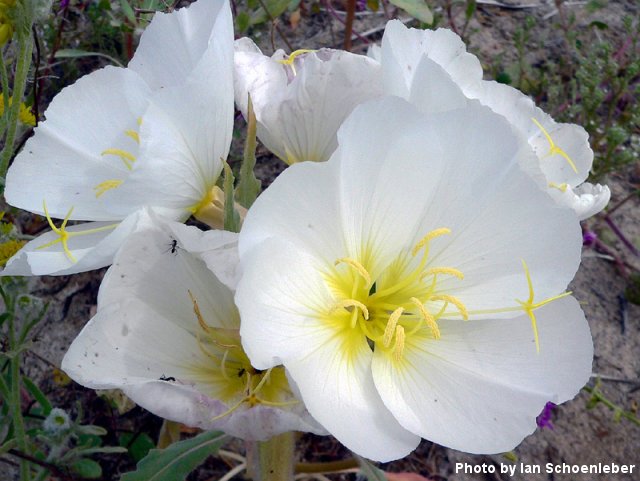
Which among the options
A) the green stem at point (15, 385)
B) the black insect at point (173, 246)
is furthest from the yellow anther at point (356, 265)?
the green stem at point (15, 385)

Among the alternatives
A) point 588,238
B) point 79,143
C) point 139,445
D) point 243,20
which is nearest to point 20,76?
point 79,143

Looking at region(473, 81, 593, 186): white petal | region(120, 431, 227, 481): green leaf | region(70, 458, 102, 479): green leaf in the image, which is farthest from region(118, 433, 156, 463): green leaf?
region(473, 81, 593, 186): white petal

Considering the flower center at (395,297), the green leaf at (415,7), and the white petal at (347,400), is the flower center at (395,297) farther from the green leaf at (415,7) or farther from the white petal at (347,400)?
the green leaf at (415,7)

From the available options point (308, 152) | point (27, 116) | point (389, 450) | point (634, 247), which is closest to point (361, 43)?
point (634, 247)

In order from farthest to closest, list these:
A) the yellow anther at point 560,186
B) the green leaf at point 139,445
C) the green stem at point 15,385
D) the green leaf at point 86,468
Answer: the green leaf at point 139,445 → the green leaf at point 86,468 → the green stem at point 15,385 → the yellow anther at point 560,186

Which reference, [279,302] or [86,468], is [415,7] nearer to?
[279,302]

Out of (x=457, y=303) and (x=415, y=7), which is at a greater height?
(x=457, y=303)

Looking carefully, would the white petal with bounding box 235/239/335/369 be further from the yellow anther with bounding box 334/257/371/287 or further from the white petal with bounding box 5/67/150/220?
the white petal with bounding box 5/67/150/220
